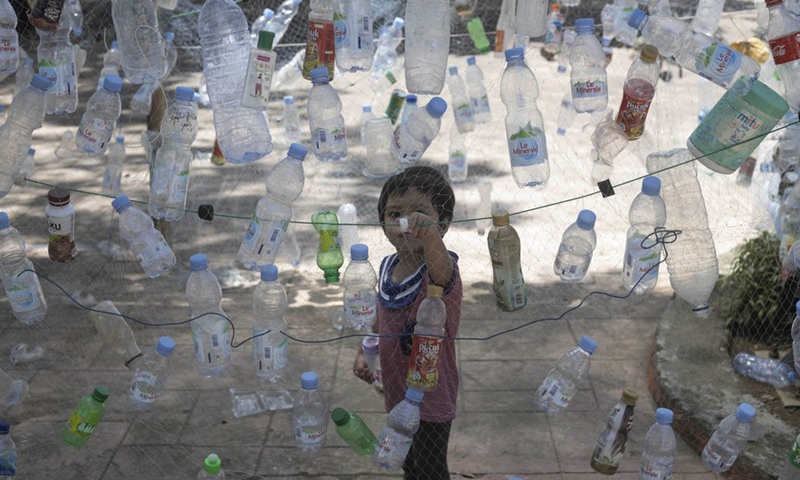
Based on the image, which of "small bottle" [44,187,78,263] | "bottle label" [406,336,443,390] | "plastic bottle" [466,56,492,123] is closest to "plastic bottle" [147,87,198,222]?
"small bottle" [44,187,78,263]

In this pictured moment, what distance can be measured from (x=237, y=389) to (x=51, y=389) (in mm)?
886

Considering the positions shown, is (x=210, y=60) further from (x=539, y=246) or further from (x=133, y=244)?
(x=539, y=246)

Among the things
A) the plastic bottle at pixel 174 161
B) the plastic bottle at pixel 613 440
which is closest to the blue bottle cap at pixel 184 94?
the plastic bottle at pixel 174 161

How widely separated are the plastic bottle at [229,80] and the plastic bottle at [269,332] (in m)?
0.53

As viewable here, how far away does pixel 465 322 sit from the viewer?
4926 mm

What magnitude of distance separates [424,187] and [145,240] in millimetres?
1096

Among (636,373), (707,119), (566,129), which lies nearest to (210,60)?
(707,119)

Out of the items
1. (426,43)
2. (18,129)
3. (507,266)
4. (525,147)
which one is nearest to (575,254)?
(507,266)

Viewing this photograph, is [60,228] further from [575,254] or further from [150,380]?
[575,254]

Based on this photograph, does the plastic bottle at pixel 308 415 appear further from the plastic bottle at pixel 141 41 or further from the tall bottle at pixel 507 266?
the plastic bottle at pixel 141 41

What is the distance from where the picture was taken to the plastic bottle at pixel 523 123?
3094 millimetres

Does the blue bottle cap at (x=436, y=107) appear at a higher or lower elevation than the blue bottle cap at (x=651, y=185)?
higher

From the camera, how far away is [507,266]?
10.2ft

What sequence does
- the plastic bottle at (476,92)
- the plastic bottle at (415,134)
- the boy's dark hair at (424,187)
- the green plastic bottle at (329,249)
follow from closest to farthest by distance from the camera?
the boy's dark hair at (424,187) → the plastic bottle at (415,134) → the green plastic bottle at (329,249) → the plastic bottle at (476,92)
